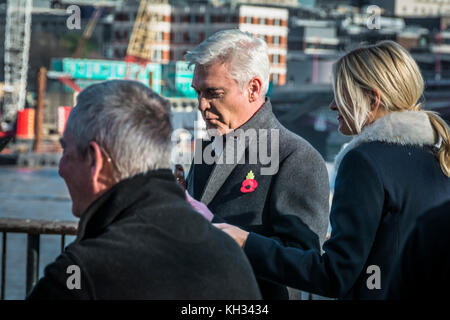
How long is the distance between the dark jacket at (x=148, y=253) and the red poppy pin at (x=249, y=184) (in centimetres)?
83

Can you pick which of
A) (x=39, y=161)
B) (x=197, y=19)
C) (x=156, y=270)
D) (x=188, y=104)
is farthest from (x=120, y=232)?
(x=197, y=19)

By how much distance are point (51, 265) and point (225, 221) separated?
3.45ft

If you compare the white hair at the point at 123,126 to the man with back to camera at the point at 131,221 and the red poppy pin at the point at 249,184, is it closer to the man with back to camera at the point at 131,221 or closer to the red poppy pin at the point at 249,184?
the man with back to camera at the point at 131,221

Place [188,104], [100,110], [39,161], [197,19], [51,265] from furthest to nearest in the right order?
[197,19] → [188,104] → [39,161] → [100,110] → [51,265]

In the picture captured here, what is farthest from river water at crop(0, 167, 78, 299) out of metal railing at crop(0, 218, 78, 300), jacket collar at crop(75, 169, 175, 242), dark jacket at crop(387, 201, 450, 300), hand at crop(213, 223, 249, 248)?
dark jacket at crop(387, 201, 450, 300)

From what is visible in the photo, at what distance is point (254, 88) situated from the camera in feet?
9.43

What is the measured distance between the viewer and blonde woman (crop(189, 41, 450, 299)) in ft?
7.41

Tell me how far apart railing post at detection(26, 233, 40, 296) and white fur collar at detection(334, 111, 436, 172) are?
2301 mm

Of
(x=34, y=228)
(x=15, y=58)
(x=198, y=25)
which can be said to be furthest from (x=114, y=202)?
(x=198, y=25)

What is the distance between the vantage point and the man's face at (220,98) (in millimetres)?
2838

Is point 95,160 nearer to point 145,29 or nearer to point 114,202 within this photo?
point 114,202

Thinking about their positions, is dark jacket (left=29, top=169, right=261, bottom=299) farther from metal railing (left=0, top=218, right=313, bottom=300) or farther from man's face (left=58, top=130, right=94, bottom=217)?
metal railing (left=0, top=218, right=313, bottom=300)
